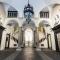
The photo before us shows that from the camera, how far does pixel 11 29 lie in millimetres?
19812

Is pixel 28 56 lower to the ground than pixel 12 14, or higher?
lower

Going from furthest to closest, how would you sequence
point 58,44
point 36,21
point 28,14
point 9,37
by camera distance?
1. point 9,37
2. point 36,21
3. point 58,44
4. point 28,14

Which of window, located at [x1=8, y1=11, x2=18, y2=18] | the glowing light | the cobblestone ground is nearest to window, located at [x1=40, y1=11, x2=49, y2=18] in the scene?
window, located at [x1=8, y1=11, x2=18, y2=18]

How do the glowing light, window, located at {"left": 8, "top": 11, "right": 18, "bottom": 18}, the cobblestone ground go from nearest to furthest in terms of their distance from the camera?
the cobblestone ground
window, located at {"left": 8, "top": 11, "right": 18, "bottom": 18}
the glowing light

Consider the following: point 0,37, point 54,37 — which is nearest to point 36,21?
point 54,37

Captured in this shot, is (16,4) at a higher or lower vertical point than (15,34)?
higher

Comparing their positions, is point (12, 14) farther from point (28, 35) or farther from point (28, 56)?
point (28, 56)

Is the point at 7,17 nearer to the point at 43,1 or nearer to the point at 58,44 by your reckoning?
the point at 43,1

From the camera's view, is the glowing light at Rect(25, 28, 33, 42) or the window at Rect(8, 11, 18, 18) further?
the glowing light at Rect(25, 28, 33, 42)

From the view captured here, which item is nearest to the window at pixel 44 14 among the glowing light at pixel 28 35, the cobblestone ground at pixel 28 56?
the cobblestone ground at pixel 28 56

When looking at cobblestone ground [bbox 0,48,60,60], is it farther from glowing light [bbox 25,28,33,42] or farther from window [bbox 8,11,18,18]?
glowing light [bbox 25,28,33,42]

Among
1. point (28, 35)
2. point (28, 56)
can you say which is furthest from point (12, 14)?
point (28, 56)

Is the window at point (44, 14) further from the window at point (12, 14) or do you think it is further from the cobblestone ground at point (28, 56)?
the cobblestone ground at point (28, 56)

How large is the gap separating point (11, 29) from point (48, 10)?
813 cm
